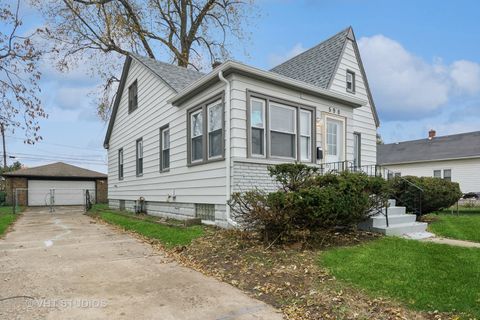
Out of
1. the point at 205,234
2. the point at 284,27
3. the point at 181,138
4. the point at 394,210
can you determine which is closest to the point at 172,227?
the point at 205,234

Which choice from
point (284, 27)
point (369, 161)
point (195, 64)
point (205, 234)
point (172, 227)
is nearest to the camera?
point (205, 234)

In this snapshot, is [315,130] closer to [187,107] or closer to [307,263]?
[187,107]

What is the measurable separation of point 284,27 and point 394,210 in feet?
22.9

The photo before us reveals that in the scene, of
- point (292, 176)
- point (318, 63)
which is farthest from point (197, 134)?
point (318, 63)

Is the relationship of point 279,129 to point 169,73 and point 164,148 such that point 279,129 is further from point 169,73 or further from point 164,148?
point 169,73

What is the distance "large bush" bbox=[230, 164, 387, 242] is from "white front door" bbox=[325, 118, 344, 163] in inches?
138

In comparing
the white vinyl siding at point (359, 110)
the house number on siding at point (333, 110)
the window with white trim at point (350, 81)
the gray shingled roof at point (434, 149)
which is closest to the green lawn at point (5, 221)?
the house number on siding at point (333, 110)

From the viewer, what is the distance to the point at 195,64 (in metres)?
25.4

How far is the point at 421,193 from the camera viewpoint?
32.4 ft

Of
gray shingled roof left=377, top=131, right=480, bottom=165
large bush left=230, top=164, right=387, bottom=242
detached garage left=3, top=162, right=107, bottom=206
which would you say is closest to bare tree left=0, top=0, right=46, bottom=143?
large bush left=230, top=164, right=387, bottom=242

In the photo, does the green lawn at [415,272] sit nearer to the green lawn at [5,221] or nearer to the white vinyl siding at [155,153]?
the white vinyl siding at [155,153]

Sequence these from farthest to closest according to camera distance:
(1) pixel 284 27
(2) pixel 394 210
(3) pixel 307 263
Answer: (1) pixel 284 27
(2) pixel 394 210
(3) pixel 307 263

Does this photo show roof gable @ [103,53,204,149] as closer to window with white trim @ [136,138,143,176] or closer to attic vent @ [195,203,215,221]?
window with white trim @ [136,138,143,176]

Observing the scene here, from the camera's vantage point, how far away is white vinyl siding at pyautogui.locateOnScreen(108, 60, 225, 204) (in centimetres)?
962
